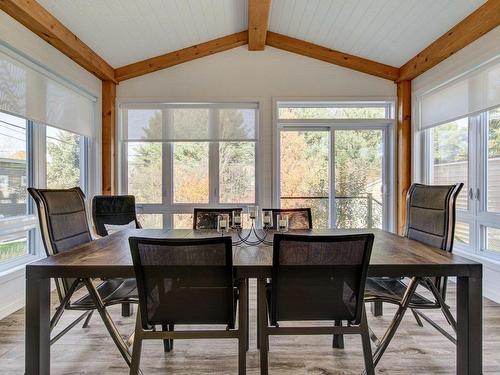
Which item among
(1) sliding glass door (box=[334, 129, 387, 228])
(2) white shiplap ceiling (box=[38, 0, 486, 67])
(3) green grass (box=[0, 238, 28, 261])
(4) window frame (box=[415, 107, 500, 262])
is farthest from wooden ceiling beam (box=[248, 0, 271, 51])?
(3) green grass (box=[0, 238, 28, 261])

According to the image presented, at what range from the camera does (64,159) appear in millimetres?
3480

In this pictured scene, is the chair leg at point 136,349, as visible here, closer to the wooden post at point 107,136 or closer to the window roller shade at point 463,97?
the wooden post at point 107,136

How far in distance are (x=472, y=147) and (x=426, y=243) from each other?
1803mm

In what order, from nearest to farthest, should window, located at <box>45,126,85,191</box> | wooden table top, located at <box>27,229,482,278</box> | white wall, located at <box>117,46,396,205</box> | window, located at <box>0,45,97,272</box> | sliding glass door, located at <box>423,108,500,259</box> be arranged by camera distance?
1. wooden table top, located at <box>27,229,482,278</box>
2. window, located at <box>0,45,97,272</box>
3. sliding glass door, located at <box>423,108,500,259</box>
4. window, located at <box>45,126,85,191</box>
5. white wall, located at <box>117,46,396,205</box>

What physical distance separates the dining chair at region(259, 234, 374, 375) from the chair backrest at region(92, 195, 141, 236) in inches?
77.4

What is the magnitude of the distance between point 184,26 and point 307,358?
351 centimetres

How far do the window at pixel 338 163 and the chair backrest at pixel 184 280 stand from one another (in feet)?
9.33

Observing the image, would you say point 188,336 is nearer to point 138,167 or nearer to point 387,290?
point 387,290

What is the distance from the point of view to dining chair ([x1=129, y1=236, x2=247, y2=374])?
4.43 ft

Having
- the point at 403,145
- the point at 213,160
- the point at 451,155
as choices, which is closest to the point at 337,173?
the point at 403,145

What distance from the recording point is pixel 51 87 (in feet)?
10.2

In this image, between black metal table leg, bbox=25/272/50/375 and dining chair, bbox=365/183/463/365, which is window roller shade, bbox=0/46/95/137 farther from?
dining chair, bbox=365/183/463/365

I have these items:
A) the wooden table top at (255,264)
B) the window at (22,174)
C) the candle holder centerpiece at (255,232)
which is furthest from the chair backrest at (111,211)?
the candle holder centerpiece at (255,232)

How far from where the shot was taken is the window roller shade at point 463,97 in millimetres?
2826
